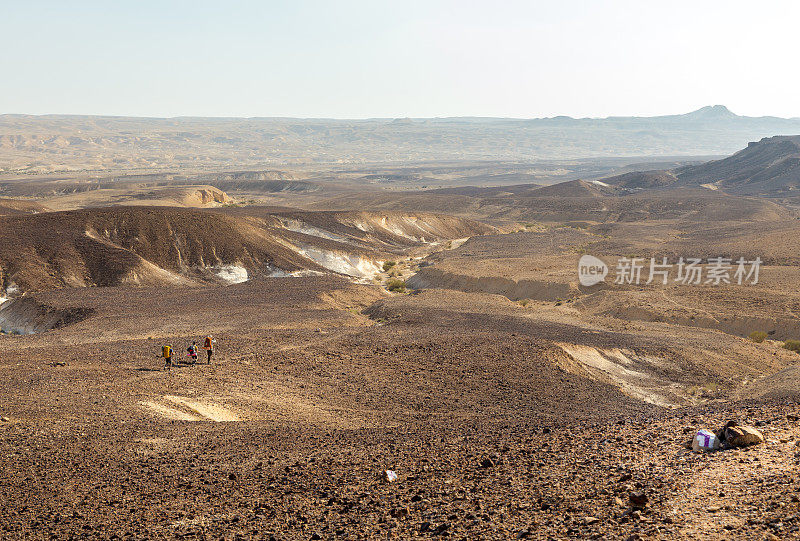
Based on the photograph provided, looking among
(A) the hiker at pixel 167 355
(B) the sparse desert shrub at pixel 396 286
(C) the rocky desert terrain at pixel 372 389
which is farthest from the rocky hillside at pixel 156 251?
(A) the hiker at pixel 167 355

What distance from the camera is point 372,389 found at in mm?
19625

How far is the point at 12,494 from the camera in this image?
34.2ft

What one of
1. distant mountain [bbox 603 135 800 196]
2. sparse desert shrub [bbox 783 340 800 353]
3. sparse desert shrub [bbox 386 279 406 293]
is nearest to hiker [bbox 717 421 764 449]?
sparse desert shrub [bbox 783 340 800 353]

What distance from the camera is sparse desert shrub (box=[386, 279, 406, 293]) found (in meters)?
46.0

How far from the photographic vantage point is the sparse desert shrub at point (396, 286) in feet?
151

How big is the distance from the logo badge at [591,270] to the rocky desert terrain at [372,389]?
2.84 ft

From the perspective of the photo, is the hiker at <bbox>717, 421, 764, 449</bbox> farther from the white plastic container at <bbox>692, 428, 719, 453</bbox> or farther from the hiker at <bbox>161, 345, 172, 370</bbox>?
the hiker at <bbox>161, 345, 172, 370</bbox>

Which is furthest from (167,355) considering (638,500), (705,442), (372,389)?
(638,500)

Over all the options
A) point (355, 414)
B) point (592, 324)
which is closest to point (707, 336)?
point (592, 324)

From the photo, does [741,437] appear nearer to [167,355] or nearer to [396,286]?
[167,355]

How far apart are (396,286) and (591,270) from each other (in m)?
13.7

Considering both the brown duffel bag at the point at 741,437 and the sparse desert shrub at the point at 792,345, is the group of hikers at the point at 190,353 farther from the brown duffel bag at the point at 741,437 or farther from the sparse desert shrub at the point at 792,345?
the sparse desert shrub at the point at 792,345

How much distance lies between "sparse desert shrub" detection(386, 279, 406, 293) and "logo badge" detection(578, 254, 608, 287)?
11.6 m

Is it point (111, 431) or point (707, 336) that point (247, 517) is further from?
point (707, 336)
